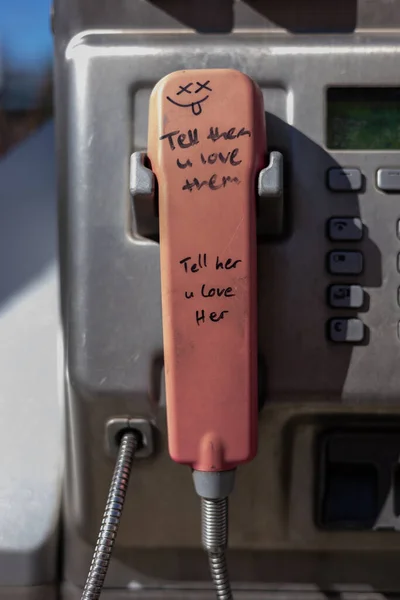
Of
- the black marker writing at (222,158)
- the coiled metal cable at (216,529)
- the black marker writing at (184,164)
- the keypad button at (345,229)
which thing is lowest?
the coiled metal cable at (216,529)

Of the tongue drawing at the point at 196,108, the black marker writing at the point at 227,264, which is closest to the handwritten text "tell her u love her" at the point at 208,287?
the black marker writing at the point at 227,264

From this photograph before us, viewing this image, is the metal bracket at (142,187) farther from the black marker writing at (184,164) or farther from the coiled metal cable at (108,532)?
the coiled metal cable at (108,532)

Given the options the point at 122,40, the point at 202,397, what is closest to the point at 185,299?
the point at 202,397

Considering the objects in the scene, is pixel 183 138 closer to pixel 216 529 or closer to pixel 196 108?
pixel 196 108

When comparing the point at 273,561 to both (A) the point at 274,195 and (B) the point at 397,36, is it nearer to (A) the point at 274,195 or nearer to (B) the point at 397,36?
(A) the point at 274,195

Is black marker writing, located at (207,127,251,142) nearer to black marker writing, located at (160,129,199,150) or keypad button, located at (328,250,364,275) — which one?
black marker writing, located at (160,129,199,150)

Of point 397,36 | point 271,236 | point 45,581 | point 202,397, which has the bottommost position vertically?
point 45,581

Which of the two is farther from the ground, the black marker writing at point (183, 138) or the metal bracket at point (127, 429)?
the black marker writing at point (183, 138)
